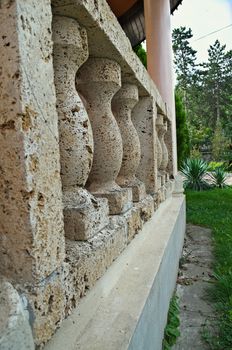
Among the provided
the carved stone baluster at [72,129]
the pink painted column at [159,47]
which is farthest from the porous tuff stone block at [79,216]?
the pink painted column at [159,47]

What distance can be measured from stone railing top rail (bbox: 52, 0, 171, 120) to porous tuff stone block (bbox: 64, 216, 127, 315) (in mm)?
655

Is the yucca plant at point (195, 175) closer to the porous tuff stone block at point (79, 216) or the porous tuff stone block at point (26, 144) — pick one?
the porous tuff stone block at point (79, 216)

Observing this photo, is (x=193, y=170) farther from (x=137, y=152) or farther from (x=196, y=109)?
(x=196, y=109)

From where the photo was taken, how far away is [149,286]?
1.33 metres

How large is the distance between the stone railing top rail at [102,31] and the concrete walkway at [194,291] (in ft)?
4.34

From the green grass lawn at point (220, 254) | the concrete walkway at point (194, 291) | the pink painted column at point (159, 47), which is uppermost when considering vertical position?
the pink painted column at point (159, 47)

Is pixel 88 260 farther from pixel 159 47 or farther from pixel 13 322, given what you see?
pixel 159 47

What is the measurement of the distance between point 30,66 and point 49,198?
30cm

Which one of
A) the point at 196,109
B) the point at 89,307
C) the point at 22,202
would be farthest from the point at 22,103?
the point at 196,109

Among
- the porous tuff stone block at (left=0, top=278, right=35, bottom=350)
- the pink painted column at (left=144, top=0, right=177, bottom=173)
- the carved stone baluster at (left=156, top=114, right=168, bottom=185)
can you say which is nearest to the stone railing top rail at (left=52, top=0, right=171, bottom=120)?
the porous tuff stone block at (left=0, top=278, right=35, bottom=350)

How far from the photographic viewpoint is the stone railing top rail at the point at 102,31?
1080 mm

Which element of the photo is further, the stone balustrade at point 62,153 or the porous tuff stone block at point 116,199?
the porous tuff stone block at point 116,199

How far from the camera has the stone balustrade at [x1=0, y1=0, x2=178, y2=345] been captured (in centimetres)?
81

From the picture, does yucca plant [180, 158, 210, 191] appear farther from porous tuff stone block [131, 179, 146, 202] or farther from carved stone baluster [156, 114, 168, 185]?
porous tuff stone block [131, 179, 146, 202]
